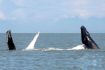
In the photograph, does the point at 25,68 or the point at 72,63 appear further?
the point at 72,63

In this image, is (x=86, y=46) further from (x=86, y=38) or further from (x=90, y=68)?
(x=90, y=68)

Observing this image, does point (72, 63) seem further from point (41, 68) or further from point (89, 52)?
point (89, 52)

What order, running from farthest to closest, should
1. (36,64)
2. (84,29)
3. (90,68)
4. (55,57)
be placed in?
1. (84,29)
2. (55,57)
3. (36,64)
4. (90,68)

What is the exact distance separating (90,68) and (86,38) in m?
13.4

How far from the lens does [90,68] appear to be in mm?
40250

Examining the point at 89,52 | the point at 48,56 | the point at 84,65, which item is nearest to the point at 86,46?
the point at 89,52

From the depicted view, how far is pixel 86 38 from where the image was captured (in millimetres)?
53469

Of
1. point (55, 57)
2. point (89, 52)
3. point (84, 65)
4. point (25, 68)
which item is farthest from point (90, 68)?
point (89, 52)

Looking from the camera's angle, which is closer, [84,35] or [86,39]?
[86,39]

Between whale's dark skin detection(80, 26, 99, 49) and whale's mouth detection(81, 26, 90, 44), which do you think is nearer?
whale's dark skin detection(80, 26, 99, 49)

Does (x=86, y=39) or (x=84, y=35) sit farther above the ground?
(x=84, y=35)

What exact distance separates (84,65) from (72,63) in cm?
218

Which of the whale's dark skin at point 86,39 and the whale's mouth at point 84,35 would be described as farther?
the whale's mouth at point 84,35

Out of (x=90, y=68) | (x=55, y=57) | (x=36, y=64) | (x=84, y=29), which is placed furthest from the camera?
(x=84, y=29)
